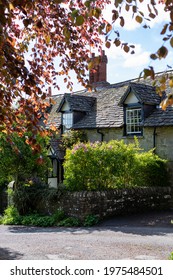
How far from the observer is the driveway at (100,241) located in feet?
29.2

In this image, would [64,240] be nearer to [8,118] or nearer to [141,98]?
[8,118]

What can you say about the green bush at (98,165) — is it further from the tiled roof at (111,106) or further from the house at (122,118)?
the tiled roof at (111,106)

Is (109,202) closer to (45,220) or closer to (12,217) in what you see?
(45,220)

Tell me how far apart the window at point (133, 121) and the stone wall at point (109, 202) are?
4.15 m

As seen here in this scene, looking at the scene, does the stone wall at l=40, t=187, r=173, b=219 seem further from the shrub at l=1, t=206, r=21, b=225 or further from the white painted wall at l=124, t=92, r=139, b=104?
the white painted wall at l=124, t=92, r=139, b=104

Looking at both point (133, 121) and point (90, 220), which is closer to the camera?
point (90, 220)

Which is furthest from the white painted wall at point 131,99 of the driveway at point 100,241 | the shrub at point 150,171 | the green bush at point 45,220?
the green bush at point 45,220

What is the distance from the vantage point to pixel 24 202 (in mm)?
17469

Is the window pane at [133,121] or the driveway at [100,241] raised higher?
the window pane at [133,121]

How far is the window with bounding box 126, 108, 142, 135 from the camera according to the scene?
20.8 meters

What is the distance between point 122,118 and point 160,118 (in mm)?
2647

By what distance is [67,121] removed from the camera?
81.9 feet

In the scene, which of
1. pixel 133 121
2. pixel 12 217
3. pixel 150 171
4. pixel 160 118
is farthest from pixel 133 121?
pixel 12 217

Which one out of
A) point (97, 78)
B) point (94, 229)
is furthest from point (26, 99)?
point (97, 78)
